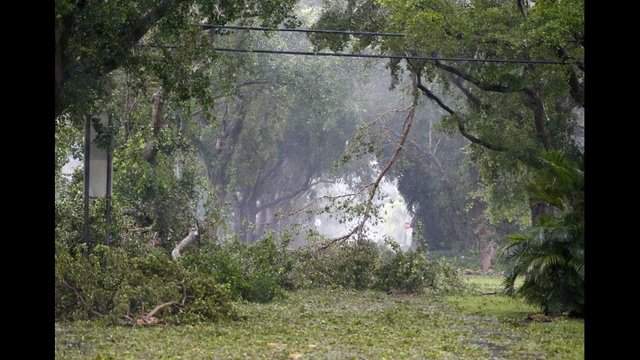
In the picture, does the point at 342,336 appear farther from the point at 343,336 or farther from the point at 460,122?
the point at 460,122

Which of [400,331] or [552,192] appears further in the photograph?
[552,192]

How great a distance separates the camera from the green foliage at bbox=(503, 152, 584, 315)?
15672mm

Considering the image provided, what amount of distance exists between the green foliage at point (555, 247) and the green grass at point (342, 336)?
56 cm

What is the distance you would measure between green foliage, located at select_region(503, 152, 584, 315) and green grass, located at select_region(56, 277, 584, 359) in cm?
56

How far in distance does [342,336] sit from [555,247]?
158 inches

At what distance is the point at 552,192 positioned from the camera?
1622cm

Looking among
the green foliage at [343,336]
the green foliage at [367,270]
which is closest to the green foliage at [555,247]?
the green foliage at [343,336]

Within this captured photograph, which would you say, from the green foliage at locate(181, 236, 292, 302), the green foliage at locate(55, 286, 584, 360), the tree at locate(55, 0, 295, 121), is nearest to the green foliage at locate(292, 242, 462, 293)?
the green foliage at locate(181, 236, 292, 302)

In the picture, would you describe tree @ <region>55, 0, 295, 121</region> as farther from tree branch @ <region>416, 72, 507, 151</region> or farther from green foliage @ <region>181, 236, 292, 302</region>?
tree branch @ <region>416, 72, 507, 151</region>
